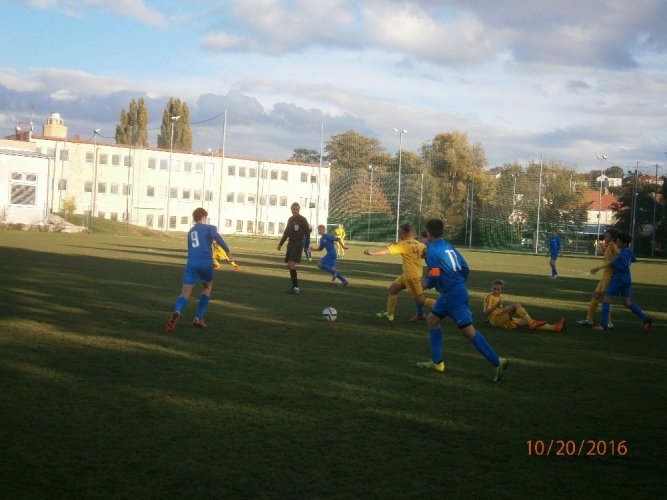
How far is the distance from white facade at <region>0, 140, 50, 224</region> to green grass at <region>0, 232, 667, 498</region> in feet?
152

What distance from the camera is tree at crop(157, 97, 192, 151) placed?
92.2m

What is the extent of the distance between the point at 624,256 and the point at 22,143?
61.6 m

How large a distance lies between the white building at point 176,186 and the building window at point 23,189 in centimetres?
977

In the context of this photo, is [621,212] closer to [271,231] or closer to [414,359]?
[271,231]

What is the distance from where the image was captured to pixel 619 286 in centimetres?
1392

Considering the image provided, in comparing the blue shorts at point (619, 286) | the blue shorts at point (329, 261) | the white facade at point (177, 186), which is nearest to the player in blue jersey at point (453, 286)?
the blue shorts at point (619, 286)

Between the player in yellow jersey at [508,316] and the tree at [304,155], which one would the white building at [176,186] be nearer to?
the tree at [304,155]

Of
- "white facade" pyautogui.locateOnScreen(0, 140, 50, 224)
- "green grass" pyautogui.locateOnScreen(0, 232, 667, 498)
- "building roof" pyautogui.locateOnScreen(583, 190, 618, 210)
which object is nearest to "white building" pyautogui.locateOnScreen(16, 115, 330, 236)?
"white facade" pyautogui.locateOnScreen(0, 140, 50, 224)

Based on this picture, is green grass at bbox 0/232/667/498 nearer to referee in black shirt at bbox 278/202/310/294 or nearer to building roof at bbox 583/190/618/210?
referee in black shirt at bbox 278/202/310/294

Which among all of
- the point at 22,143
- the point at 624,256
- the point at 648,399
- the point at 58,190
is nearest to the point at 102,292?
the point at 624,256

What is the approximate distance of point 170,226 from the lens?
77.4 m
